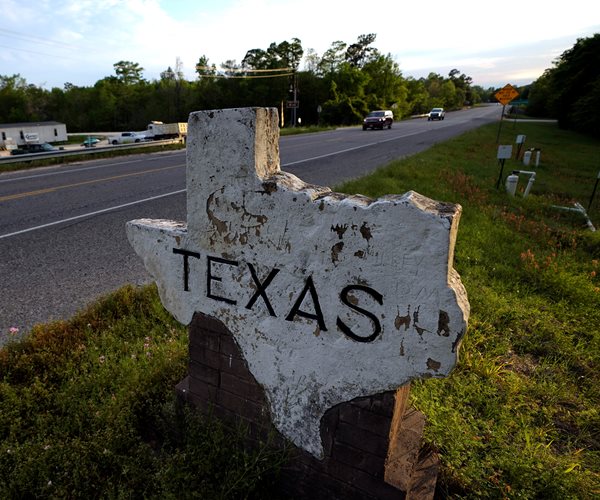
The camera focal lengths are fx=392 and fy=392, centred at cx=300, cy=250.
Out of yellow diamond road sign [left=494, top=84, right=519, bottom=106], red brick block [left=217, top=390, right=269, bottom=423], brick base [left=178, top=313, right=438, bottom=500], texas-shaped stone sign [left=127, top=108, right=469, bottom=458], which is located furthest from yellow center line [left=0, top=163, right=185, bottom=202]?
yellow diamond road sign [left=494, top=84, right=519, bottom=106]

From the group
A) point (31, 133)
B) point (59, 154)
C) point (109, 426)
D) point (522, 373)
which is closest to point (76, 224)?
point (109, 426)

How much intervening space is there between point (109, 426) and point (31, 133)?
231ft

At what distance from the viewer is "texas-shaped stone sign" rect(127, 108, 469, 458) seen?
1.64 meters

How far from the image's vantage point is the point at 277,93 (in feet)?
174

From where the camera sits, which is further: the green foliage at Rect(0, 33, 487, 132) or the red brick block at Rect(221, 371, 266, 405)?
the green foliage at Rect(0, 33, 487, 132)

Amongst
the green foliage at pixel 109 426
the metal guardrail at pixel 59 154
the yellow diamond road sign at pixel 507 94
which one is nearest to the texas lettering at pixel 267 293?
the green foliage at pixel 109 426

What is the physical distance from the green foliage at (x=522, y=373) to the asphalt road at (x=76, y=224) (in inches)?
133

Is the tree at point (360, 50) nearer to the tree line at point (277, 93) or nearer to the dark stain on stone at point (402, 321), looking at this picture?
the tree line at point (277, 93)

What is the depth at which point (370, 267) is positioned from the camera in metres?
1.73

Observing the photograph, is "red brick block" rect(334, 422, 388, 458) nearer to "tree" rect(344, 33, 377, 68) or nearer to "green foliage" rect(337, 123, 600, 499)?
"green foliage" rect(337, 123, 600, 499)

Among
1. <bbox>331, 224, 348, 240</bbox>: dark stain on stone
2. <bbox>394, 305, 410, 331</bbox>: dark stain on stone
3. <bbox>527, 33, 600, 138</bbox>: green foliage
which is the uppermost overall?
<bbox>527, 33, 600, 138</bbox>: green foliage

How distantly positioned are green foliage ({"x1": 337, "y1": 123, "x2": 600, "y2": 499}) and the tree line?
2850 cm

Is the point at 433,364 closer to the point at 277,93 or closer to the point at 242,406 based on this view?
the point at 242,406

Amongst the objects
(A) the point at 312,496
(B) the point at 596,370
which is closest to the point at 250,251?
(A) the point at 312,496
